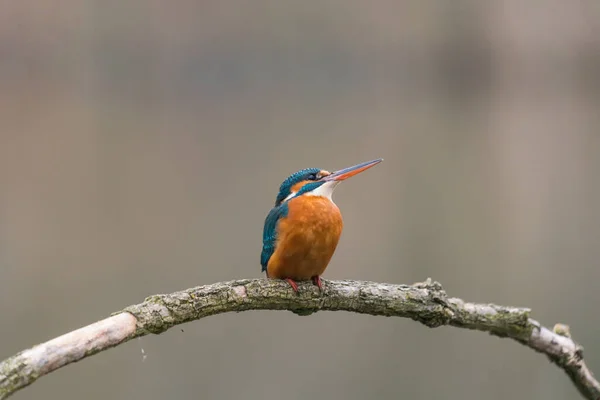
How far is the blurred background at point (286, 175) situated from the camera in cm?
388

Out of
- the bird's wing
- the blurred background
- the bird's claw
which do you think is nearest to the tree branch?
the bird's claw

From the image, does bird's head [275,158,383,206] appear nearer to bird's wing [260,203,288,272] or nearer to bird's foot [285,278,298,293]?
bird's wing [260,203,288,272]

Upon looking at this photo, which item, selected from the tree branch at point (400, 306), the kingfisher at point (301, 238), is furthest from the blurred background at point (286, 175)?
the tree branch at point (400, 306)

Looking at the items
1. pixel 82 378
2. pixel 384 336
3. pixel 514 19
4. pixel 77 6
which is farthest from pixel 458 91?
pixel 82 378

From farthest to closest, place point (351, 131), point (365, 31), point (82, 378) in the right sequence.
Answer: point (351, 131) < point (365, 31) < point (82, 378)

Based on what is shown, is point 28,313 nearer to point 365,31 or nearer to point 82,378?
point 82,378

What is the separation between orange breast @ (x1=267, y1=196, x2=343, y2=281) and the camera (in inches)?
69.2

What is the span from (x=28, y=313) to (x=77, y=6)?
1925 millimetres

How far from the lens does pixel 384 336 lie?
13.4 ft

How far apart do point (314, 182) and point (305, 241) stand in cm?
25

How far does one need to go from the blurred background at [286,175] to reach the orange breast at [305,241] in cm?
219

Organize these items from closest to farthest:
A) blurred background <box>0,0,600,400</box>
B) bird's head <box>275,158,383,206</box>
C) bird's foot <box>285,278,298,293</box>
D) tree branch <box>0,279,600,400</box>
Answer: tree branch <box>0,279,600,400</box>
bird's foot <box>285,278,298,293</box>
bird's head <box>275,158,383,206</box>
blurred background <box>0,0,600,400</box>

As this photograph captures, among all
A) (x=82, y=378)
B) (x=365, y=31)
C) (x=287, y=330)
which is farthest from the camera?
(x=365, y=31)

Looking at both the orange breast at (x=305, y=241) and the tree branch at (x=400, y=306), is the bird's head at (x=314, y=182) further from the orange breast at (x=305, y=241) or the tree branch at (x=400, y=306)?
the tree branch at (x=400, y=306)
